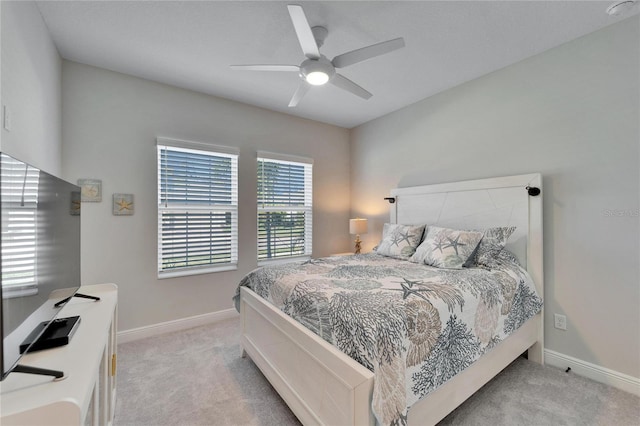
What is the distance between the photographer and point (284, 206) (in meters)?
3.74

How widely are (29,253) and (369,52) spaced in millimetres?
1978

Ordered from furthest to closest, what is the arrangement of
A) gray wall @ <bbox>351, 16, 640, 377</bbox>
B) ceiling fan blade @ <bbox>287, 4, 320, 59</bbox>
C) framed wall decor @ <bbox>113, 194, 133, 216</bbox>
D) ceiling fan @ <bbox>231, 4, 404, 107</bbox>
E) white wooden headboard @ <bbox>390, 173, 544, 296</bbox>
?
framed wall decor @ <bbox>113, 194, 133, 216</bbox>, white wooden headboard @ <bbox>390, 173, 544, 296</bbox>, gray wall @ <bbox>351, 16, 640, 377</bbox>, ceiling fan @ <bbox>231, 4, 404, 107</bbox>, ceiling fan blade @ <bbox>287, 4, 320, 59</bbox>

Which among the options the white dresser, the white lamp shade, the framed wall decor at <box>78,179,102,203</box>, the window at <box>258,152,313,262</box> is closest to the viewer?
the white dresser

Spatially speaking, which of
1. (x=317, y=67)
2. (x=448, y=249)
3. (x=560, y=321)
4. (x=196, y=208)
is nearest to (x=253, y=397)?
(x=448, y=249)

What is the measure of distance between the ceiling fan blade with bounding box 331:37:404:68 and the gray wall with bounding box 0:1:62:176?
1825 mm

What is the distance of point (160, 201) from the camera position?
291cm

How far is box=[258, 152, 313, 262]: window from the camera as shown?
11.8 feet

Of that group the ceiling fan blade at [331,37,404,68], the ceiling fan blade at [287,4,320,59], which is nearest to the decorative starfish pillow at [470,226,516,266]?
the ceiling fan blade at [331,37,404,68]

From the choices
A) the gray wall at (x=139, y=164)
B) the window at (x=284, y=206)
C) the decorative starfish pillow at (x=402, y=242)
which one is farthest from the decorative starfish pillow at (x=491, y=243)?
the gray wall at (x=139, y=164)

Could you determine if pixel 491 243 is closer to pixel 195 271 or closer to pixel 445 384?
pixel 445 384

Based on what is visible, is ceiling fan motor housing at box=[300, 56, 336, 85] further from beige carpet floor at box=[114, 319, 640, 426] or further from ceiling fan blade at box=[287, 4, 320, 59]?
beige carpet floor at box=[114, 319, 640, 426]

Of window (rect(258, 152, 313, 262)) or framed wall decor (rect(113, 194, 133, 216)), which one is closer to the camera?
framed wall decor (rect(113, 194, 133, 216))

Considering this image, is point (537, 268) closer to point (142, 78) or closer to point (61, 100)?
point (142, 78)

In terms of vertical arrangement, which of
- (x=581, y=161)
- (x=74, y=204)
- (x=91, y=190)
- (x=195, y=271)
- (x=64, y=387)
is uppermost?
(x=581, y=161)
